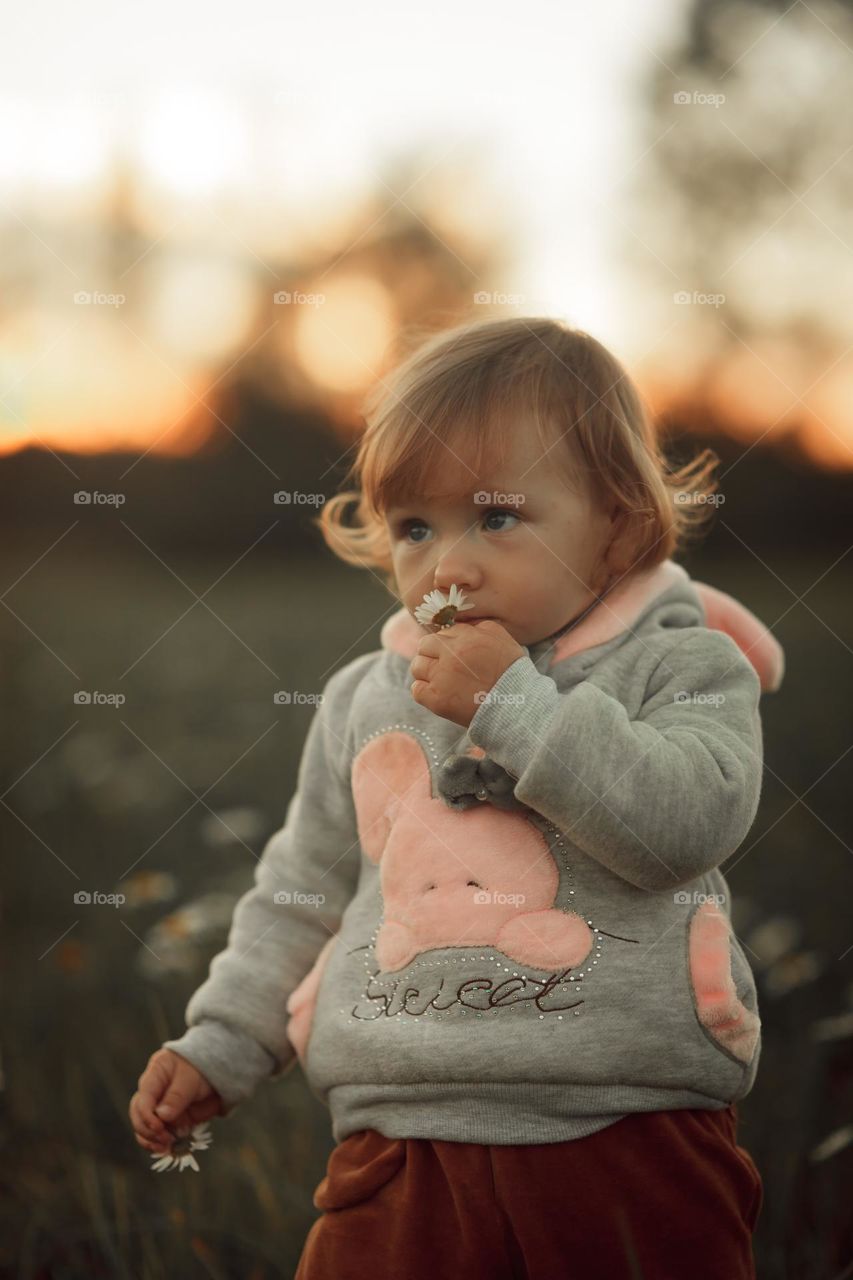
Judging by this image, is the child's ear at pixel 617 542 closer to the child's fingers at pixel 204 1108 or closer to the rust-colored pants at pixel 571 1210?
the rust-colored pants at pixel 571 1210

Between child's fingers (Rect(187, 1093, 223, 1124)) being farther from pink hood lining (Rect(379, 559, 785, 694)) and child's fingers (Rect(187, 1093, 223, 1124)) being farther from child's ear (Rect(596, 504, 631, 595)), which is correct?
child's ear (Rect(596, 504, 631, 595))

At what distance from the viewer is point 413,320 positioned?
178cm

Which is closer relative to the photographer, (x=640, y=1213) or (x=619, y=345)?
(x=640, y=1213)


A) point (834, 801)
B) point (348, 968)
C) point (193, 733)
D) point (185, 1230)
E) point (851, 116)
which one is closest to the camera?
point (348, 968)

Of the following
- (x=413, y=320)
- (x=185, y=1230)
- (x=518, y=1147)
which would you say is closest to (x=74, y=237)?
(x=413, y=320)

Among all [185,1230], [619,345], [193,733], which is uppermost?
[619,345]

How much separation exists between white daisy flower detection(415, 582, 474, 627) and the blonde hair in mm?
115

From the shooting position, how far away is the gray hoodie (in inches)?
45.4

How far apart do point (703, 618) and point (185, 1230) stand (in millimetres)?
1098

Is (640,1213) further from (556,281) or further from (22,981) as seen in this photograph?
(22,981)

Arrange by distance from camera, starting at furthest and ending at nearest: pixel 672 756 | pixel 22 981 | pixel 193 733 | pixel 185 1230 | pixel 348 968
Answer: pixel 193 733, pixel 22 981, pixel 185 1230, pixel 348 968, pixel 672 756

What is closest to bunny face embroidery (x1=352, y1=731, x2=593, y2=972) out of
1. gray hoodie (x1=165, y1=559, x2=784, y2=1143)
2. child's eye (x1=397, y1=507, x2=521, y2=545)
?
gray hoodie (x1=165, y1=559, x2=784, y2=1143)

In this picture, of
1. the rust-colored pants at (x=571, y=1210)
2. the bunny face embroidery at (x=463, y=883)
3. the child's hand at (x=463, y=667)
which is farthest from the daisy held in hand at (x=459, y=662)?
the rust-colored pants at (x=571, y=1210)

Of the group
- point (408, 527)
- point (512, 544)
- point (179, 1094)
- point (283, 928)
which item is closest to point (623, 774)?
point (512, 544)
